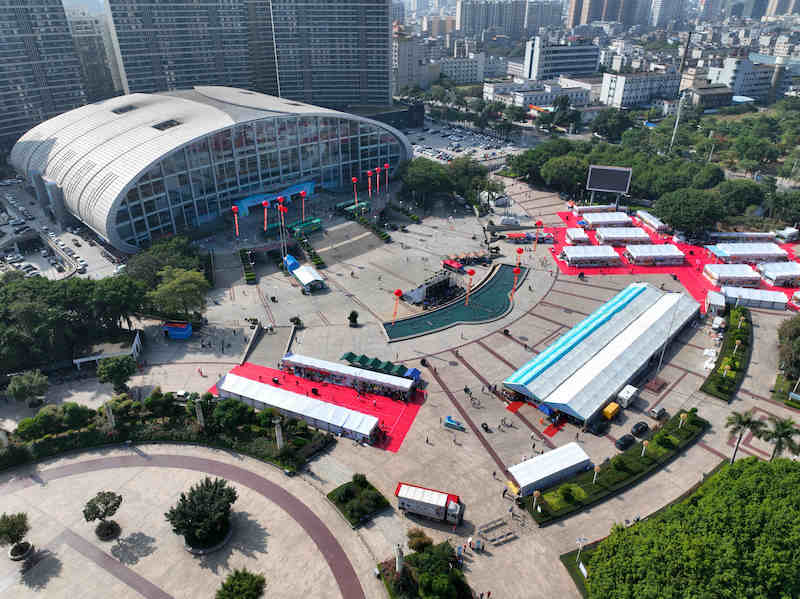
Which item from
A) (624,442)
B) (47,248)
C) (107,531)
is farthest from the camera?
(47,248)

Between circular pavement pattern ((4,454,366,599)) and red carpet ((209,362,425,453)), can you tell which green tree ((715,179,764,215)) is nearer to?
red carpet ((209,362,425,453))

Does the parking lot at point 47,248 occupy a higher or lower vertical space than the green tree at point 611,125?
lower

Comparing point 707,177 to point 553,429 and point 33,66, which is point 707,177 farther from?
point 33,66

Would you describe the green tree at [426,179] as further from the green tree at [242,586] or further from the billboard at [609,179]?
the green tree at [242,586]

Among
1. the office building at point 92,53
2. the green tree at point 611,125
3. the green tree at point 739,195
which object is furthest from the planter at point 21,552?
the office building at point 92,53

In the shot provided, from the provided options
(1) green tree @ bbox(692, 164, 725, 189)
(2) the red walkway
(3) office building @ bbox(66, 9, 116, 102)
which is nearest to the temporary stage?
(2) the red walkway

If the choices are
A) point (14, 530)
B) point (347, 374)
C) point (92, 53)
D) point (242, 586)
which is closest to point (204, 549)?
point (242, 586)
